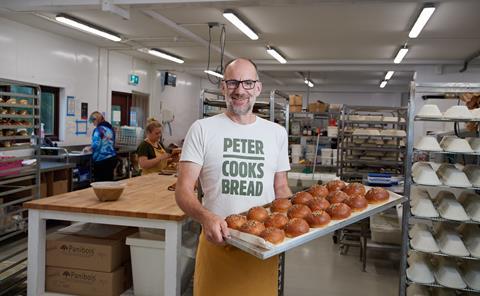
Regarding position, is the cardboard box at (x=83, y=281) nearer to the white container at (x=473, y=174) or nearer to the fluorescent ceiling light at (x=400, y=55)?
the white container at (x=473, y=174)

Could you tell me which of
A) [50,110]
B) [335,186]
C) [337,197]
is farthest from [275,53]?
[337,197]

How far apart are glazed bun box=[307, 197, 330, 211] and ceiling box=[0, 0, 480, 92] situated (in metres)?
3.40

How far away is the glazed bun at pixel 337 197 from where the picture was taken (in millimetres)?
2207

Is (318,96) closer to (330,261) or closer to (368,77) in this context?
(368,77)

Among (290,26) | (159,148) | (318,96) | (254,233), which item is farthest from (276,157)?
(318,96)

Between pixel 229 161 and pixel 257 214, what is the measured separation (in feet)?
0.90

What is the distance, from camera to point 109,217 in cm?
310

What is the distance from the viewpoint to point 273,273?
2.02 meters

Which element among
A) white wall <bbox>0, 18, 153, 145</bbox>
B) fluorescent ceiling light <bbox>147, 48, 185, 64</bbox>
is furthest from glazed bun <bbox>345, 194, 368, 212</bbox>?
fluorescent ceiling light <bbox>147, 48, 185, 64</bbox>

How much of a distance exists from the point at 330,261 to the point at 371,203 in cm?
332

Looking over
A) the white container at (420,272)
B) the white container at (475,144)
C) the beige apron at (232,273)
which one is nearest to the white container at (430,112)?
the white container at (475,144)

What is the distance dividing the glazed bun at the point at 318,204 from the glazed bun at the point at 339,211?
0.11 feet

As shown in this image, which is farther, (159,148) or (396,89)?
(396,89)

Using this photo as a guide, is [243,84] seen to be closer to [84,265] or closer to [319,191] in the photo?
[319,191]
